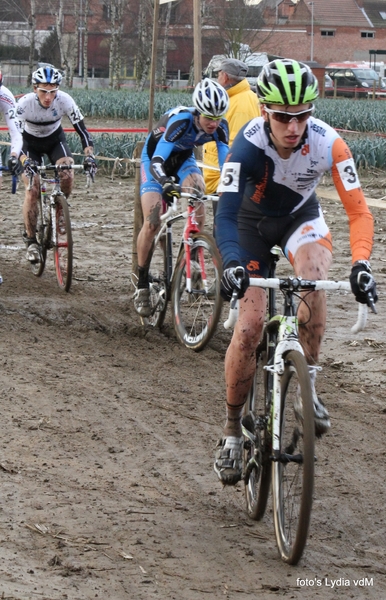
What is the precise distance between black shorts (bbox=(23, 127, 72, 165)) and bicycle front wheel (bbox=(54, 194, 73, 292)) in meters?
0.89

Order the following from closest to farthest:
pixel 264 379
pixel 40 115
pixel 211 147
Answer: pixel 264 379 → pixel 211 147 → pixel 40 115


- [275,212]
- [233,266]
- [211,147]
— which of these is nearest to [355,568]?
[233,266]

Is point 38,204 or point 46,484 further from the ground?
point 38,204

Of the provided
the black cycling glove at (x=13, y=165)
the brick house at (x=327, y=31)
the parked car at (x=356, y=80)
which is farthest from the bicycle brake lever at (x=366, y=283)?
the brick house at (x=327, y=31)

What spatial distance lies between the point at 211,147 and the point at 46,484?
569cm

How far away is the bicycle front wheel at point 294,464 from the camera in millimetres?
3791

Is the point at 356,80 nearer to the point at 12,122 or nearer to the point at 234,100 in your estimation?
the point at 234,100

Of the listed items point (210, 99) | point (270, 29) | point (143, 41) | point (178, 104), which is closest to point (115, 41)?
point (143, 41)

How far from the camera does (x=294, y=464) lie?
160 inches

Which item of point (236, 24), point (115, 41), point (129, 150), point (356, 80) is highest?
point (236, 24)

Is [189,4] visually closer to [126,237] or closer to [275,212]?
[126,237]

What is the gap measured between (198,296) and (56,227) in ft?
8.70

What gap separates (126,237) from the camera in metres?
13.1

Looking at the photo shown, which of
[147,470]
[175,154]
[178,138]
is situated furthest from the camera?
[175,154]
